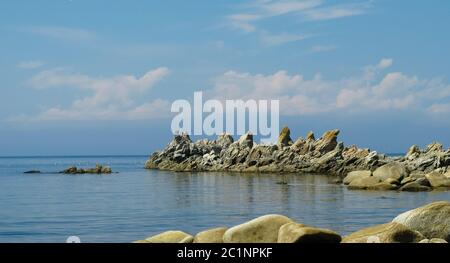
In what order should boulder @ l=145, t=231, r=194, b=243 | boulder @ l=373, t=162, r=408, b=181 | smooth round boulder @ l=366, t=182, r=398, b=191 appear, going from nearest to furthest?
boulder @ l=145, t=231, r=194, b=243
smooth round boulder @ l=366, t=182, r=398, b=191
boulder @ l=373, t=162, r=408, b=181

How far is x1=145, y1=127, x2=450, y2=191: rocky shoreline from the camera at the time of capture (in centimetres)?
5858

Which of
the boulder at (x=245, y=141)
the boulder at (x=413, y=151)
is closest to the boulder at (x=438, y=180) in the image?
the boulder at (x=413, y=151)

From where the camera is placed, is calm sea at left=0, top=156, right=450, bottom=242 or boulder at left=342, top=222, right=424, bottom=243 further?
calm sea at left=0, top=156, right=450, bottom=242

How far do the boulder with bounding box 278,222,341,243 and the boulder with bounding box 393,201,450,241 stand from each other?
12.5 ft

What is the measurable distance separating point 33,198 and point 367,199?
27043 mm

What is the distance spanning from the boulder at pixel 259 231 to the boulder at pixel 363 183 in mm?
42499

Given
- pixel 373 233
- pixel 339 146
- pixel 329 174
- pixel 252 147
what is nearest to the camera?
pixel 373 233

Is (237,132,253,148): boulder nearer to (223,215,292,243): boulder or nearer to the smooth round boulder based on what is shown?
the smooth round boulder

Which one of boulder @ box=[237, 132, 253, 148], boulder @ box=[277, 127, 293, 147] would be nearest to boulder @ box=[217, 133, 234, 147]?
boulder @ box=[237, 132, 253, 148]

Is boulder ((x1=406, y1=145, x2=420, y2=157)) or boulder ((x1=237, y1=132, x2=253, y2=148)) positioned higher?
boulder ((x1=237, y1=132, x2=253, y2=148))

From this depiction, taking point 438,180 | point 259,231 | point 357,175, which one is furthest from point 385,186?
point 259,231
